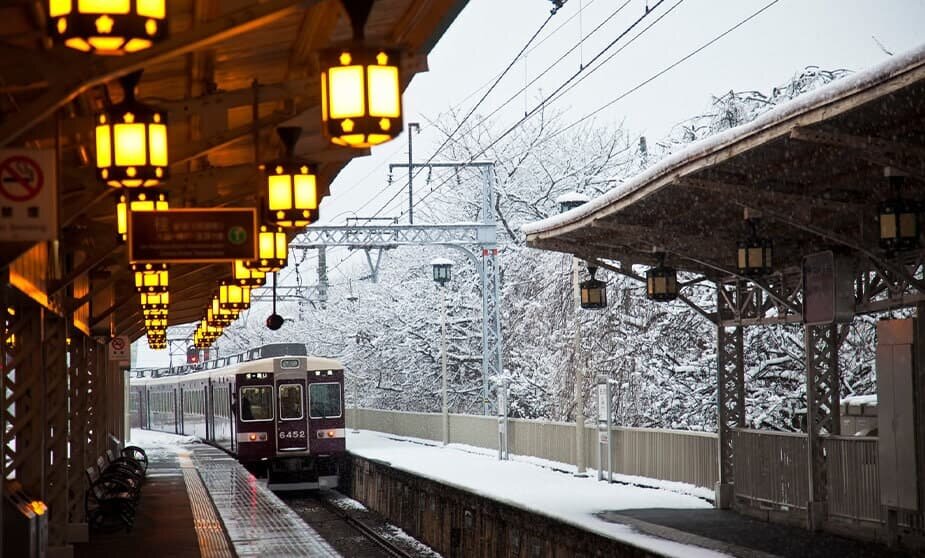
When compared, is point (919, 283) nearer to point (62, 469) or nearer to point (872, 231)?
point (872, 231)

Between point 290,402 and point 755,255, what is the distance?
17681 mm

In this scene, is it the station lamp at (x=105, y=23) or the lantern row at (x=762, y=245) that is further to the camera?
the lantern row at (x=762, y=245)

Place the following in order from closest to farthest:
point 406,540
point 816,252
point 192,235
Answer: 1. point 192,235
2. point 816,252
3. point 406,540

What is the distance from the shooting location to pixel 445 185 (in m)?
43.3

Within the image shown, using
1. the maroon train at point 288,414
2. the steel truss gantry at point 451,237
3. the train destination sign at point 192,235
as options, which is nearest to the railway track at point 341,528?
the maroon train at point 288,414

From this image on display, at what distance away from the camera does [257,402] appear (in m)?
29.5

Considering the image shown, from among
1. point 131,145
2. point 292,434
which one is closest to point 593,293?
point 131,145

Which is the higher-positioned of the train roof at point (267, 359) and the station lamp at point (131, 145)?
the station lamp at point (131, 145)

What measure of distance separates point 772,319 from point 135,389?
49438 mm

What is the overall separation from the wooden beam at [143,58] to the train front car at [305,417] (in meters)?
23.9

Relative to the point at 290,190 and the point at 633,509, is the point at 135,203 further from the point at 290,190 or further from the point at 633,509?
the point at 633,509

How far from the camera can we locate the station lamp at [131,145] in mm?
6977

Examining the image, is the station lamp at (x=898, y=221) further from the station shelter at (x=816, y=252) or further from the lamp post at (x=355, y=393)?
the lamp post at (x=355, y=393)

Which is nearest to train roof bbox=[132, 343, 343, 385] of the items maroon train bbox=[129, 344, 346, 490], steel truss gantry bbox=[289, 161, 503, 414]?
maroon train bbox=[129, 344, 346, 490]
